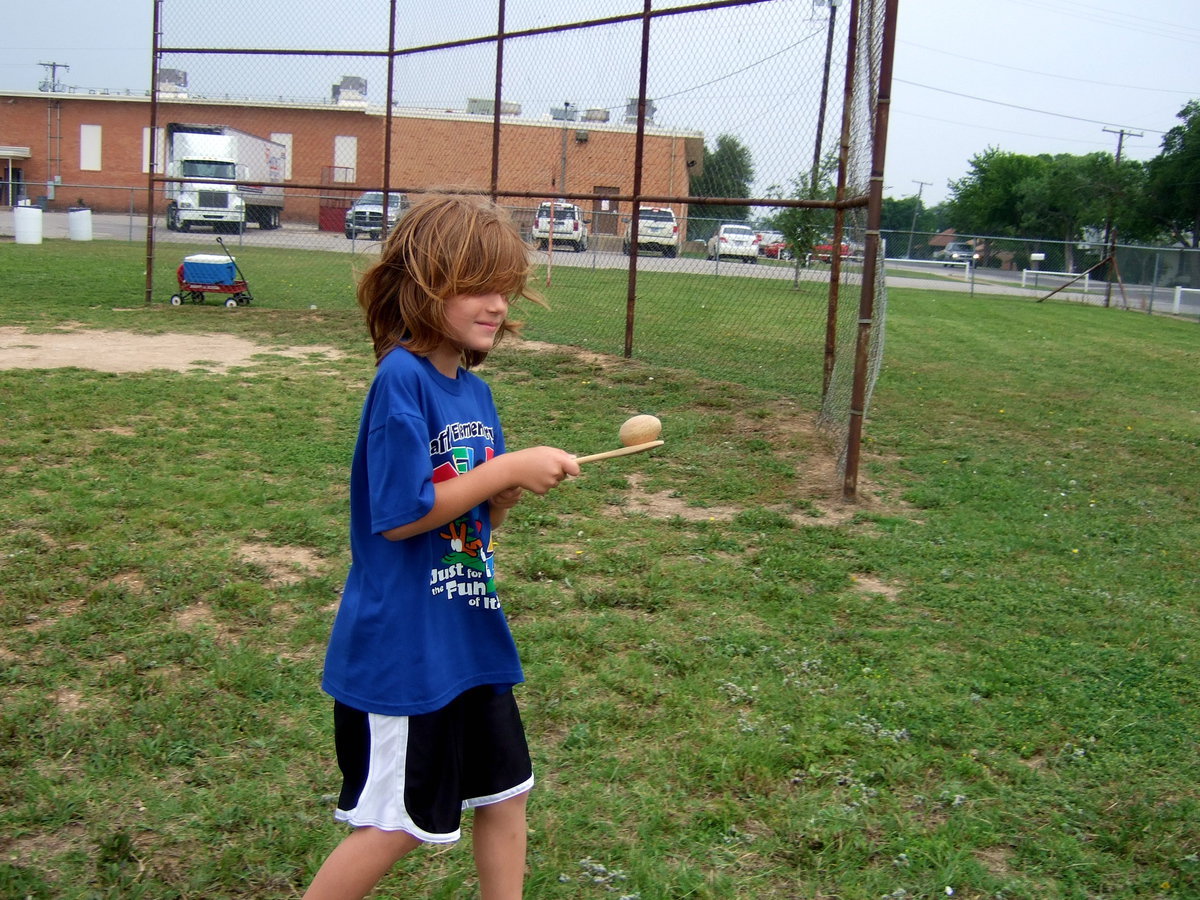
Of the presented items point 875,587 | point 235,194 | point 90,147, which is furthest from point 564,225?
point 90,147

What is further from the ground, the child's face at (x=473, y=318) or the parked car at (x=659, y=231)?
the parked car at (x=659, y=231)

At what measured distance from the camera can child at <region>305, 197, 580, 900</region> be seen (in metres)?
1.88

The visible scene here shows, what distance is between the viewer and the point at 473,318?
2.01 metres

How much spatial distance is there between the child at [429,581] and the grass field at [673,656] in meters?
0.63

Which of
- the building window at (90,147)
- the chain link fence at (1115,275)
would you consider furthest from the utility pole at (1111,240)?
the building window at (90,147)

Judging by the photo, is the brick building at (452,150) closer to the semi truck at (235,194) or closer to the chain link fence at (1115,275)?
the semi truck at (235,194)

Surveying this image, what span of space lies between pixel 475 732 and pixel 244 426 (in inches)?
208

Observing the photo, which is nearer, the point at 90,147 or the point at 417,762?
the point at 417,762

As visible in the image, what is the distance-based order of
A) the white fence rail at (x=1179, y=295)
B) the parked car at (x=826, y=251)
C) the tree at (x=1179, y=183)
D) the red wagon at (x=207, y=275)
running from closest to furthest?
the parked car at (x=826, y=251), the red wagon at (x=207, y=275), the white fence rail at (x=1179, y=295), the tree at (x=1179, y=183)

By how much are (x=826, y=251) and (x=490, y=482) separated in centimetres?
769

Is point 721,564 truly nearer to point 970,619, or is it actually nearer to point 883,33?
point 970,619

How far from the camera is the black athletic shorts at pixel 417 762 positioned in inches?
74.7

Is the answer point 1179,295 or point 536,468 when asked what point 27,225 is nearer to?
point 536,468

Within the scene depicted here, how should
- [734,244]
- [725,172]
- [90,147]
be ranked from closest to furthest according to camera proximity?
[725,172] < [734,244] < [90,147]
